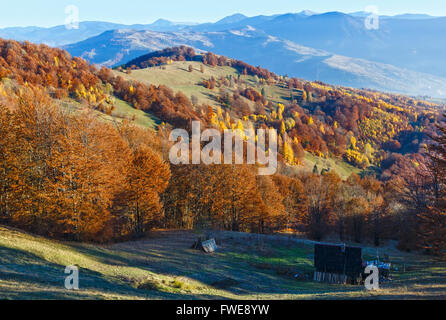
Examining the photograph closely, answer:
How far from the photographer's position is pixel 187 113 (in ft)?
569

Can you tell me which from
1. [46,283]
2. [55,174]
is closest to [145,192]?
[55,174]

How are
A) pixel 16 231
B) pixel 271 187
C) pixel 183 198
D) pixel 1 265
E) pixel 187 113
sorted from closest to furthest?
pixel 1 265, pixel 16 231, pixel 183 198, pixel 271 187, pixel 187 113

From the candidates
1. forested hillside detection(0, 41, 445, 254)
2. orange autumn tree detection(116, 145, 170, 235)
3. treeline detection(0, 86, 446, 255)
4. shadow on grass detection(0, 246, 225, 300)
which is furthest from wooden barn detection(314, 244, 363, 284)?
orange autumn tree detection(116, 145, 170, 235)

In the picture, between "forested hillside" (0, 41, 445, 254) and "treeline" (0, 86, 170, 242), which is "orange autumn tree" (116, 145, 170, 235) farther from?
"treeline" (0, 86, 170, 242)

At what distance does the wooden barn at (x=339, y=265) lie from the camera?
115ft

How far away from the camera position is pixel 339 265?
35688 millimetres

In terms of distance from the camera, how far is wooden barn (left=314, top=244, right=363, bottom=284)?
35.1 meters

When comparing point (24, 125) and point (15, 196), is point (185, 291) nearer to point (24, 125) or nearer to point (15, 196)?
point (15, 196)

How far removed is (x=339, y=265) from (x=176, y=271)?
1850cm

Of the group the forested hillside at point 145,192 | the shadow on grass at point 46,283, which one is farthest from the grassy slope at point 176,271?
the forested hillside at point 145,192

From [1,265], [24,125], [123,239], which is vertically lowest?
[123,239]

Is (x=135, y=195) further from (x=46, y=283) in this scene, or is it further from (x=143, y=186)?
(x=46, y=283)

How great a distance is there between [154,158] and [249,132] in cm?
14773

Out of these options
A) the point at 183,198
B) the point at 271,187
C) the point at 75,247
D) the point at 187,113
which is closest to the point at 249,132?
the point at 187,113
